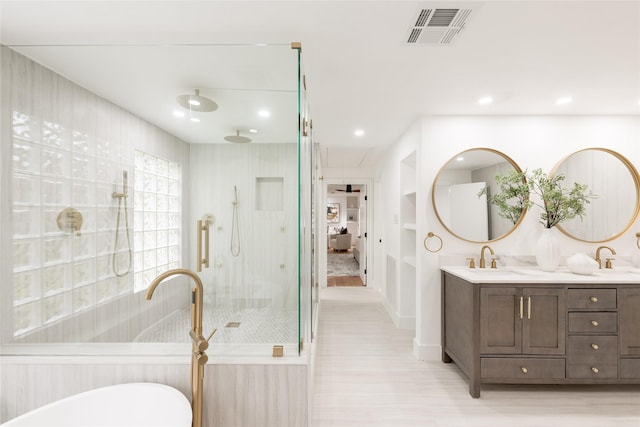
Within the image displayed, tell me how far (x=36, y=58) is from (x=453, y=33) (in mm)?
2438

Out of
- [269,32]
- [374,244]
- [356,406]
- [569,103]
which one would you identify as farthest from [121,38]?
[374,244]

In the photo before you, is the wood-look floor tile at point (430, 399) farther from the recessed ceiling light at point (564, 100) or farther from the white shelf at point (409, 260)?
the recessed ceiling light at point (564, 100)

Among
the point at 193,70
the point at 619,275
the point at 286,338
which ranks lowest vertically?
the point at 286,338

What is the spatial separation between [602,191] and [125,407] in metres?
4.09

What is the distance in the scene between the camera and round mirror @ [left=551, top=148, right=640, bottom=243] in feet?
9.11

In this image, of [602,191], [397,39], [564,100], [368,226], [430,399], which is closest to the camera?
[397,39]

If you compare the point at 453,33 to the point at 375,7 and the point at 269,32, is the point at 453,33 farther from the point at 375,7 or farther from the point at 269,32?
the point at 269,32

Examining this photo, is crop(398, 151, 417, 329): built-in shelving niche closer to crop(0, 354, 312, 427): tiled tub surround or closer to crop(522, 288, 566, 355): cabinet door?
crop(522, 288, 566, 355): cabinet door

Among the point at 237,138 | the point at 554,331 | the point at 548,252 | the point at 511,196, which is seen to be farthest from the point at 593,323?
the point at 237,138

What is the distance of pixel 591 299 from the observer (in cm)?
223

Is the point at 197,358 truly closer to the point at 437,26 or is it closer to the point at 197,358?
the point at 197,358

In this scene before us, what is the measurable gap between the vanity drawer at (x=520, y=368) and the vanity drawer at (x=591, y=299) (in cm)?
45

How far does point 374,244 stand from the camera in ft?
18.6

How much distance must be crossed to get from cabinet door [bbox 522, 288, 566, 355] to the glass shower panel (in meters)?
1.78
